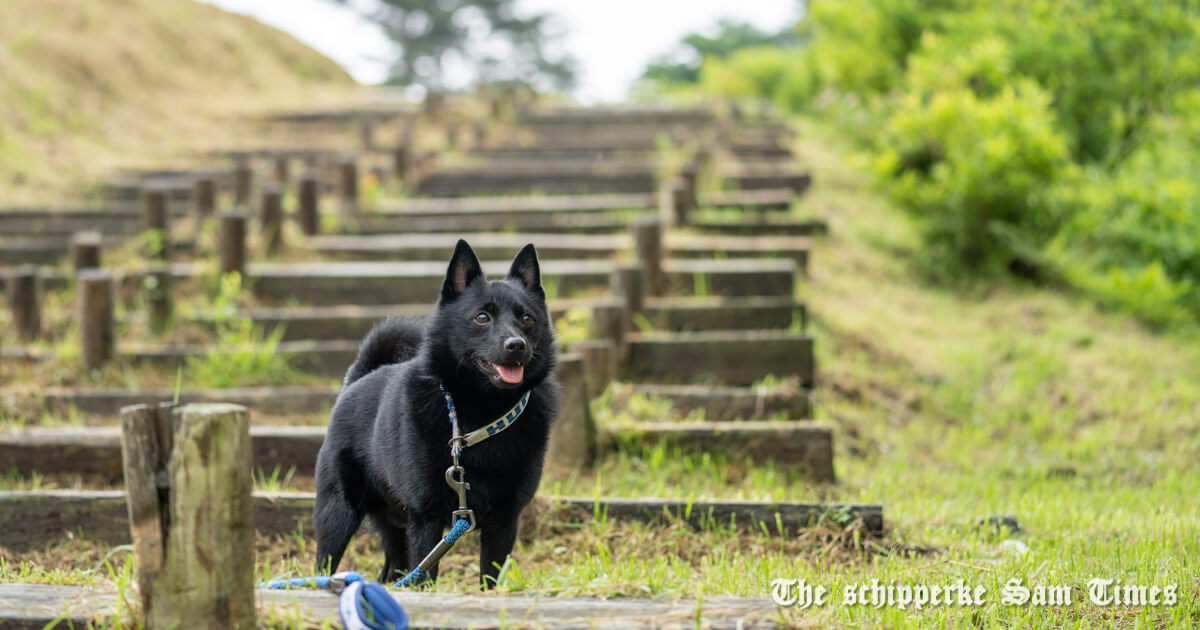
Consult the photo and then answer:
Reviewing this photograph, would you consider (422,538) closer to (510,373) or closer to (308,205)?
(510,373)

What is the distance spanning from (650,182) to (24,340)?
7.37m

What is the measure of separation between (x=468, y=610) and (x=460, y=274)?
4.56 feet

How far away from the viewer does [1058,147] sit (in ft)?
34.7

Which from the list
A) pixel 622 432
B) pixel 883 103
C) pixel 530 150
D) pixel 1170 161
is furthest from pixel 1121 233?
pixel 530 150

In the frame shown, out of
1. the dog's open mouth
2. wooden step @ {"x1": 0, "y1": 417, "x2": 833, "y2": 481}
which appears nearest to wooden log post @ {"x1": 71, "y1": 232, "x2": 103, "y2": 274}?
wooden step @ {"x1": 0, "y1": 417, "x2": 833, "y2": 481}

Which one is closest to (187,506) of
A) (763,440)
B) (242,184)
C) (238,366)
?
(763,440)

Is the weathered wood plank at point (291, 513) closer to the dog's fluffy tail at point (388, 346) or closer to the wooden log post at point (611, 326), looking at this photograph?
the dog's fluffy tail at point (388, 346)

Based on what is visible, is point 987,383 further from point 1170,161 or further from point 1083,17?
point 1083,17

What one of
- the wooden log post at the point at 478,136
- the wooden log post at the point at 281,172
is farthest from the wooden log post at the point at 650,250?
the wooden log post at the point at 478,136

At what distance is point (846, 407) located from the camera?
770cm

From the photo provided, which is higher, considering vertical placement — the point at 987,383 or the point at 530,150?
the point at 530,150

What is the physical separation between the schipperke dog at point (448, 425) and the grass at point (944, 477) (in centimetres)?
35

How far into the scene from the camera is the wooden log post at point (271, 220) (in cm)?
1004

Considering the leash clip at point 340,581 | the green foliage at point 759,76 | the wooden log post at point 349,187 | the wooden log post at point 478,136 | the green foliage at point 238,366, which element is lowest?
the leash clip at point 340,581
